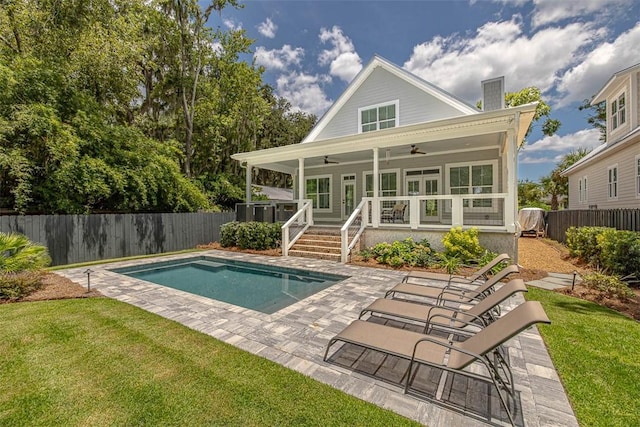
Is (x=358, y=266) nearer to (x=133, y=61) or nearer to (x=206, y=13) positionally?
(x=133, y=61)

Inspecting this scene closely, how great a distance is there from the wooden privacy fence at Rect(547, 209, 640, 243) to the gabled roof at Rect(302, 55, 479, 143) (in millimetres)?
5917

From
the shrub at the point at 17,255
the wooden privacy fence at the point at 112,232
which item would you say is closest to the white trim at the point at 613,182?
the wooden privacy fence at the point at 112,232

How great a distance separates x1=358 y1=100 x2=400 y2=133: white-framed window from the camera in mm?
14086

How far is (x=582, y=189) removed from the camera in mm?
17500

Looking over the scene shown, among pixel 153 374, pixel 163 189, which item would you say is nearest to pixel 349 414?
pixel 153 374

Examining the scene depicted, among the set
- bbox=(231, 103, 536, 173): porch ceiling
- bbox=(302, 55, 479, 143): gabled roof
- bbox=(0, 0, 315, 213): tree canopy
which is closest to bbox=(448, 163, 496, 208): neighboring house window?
bbox=(231, 103, 536, 173): porch ceiling

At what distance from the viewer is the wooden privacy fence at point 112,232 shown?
9.84 m

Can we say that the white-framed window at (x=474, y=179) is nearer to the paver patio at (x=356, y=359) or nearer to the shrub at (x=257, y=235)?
the paver patio at (x=356, y=359)

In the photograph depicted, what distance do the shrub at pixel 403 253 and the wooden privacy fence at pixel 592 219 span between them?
19.2 feet

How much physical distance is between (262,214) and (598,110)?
3453 centimetres

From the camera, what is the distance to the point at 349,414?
8.54 ft

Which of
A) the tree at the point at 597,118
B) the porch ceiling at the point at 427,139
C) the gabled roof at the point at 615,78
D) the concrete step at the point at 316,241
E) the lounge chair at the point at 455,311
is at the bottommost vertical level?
the lounge chair at the point at 455,311

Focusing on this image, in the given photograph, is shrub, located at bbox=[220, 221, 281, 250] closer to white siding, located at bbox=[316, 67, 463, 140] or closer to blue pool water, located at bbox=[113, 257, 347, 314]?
blue pool water, located at bbox=[113, 257, 347, 314]

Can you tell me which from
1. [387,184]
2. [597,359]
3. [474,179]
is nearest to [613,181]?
[474,179]
